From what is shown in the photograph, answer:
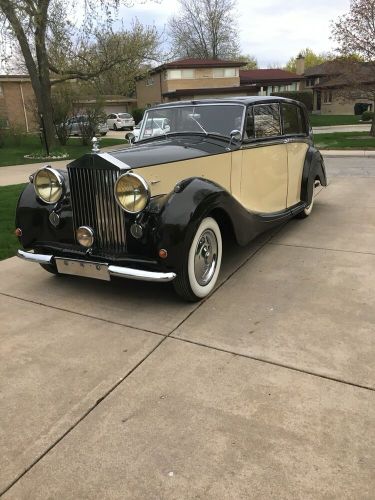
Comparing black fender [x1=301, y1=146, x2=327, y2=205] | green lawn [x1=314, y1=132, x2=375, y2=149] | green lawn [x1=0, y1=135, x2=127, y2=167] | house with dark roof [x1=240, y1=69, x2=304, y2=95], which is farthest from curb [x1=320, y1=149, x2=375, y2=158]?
house with dark roof [x1=240, y1=69, x2=304, y2=95]

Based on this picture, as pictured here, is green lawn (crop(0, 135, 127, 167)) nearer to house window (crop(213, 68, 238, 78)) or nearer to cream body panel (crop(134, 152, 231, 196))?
cream body panel (crop(134, 152, 231, 196))

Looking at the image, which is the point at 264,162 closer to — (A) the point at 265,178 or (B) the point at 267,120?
(A) the point at 265,178

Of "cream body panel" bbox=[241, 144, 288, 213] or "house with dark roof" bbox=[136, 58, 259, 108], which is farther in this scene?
"house with dark roof" bbox=[136, 58, 259, 108]

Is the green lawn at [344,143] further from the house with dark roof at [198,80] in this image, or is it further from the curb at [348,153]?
the house with dark roof at [198,80]

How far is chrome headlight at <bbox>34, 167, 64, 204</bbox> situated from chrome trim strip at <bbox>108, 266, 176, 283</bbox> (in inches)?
40.1

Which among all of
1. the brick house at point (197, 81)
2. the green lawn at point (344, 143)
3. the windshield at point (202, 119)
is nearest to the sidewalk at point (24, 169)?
the green lawn at point (344, 143)

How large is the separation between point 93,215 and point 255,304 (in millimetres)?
1596

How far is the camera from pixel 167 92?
124 ft

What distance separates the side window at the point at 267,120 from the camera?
4742 millimetres

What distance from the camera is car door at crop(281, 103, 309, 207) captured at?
18.1ft

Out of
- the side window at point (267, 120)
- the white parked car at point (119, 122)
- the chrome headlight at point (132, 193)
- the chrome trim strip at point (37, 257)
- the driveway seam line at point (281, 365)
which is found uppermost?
the white parked car at point (119, 122)

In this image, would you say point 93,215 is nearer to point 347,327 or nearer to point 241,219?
point 241,219

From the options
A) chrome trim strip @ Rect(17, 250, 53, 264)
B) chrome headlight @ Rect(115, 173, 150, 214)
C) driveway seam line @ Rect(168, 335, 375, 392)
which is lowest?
driveway seam line @ Rect(168, 335, 375, 392)

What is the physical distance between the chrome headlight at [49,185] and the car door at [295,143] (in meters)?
3.02
